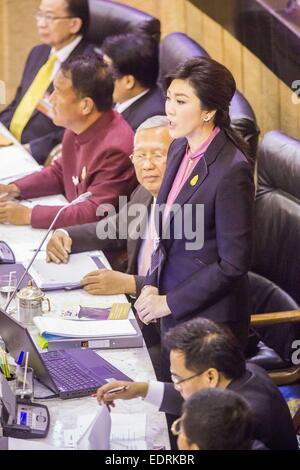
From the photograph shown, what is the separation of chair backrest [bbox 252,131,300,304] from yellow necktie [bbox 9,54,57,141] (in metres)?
2.00

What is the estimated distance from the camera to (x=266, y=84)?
4.82 metres

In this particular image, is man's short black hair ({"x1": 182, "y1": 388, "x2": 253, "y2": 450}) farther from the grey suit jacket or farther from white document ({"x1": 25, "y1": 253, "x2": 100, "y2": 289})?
the grey suit jacket

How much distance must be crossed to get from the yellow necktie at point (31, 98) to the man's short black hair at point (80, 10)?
23 centimetres

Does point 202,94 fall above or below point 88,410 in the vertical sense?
above

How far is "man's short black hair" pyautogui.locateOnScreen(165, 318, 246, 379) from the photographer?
2602mm

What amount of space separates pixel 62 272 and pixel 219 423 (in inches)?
63.9

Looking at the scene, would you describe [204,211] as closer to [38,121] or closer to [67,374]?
[67,374]

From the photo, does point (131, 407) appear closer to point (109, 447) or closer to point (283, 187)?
point (109, 447)

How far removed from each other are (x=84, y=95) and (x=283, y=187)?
94cm

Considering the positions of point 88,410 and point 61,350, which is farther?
point 61,350

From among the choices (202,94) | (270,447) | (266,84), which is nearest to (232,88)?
(202,94)

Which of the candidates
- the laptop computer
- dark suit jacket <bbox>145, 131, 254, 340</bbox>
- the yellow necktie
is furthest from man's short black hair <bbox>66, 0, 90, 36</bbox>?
the laptop computer

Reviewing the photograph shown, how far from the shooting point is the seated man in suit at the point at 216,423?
7.37 ft

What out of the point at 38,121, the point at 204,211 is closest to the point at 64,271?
the point at 204,211
